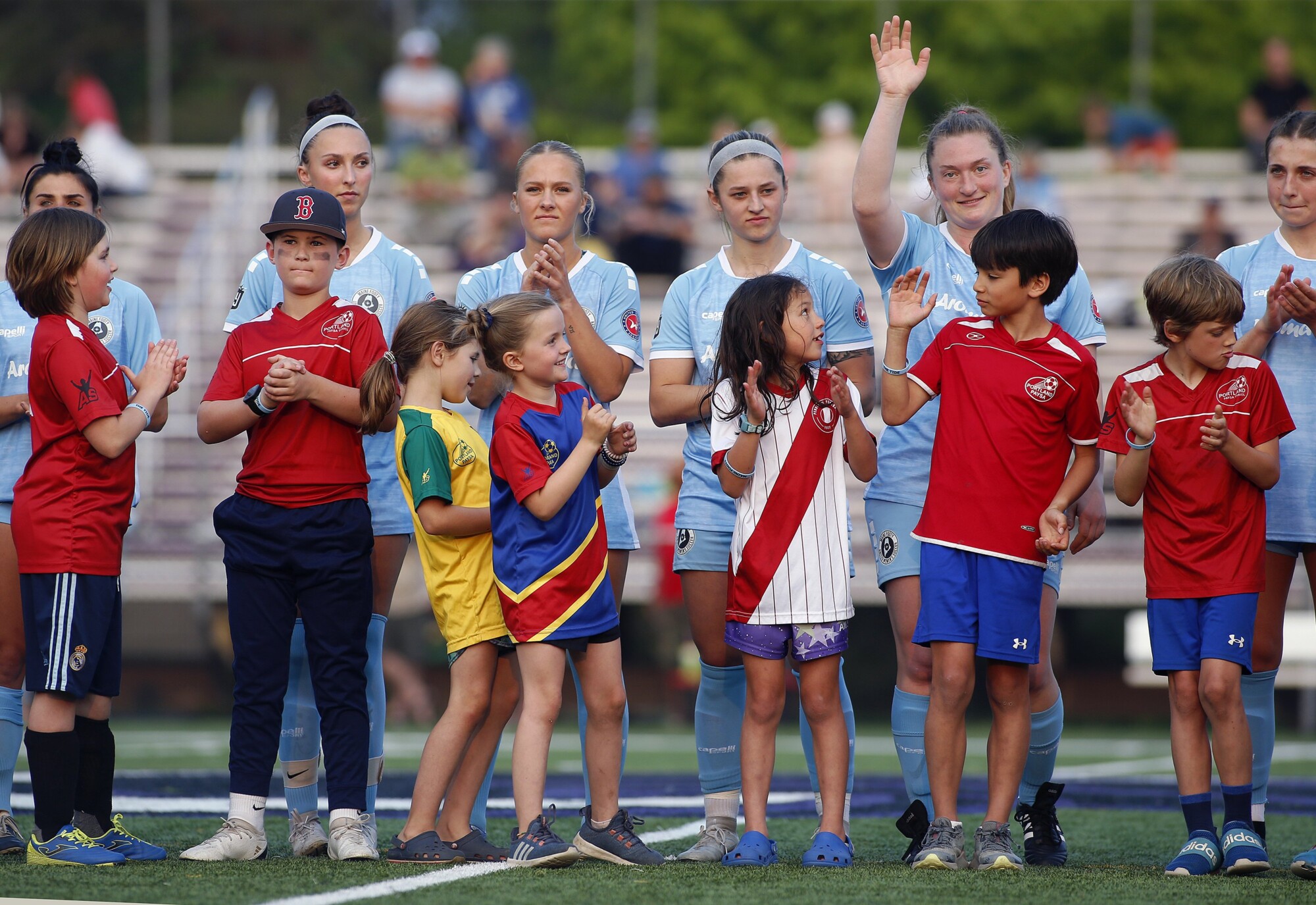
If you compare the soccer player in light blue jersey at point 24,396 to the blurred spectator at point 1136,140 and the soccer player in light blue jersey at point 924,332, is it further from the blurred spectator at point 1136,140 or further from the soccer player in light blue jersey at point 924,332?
the blurred spectator at point 1136,140

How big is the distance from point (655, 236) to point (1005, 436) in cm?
1047

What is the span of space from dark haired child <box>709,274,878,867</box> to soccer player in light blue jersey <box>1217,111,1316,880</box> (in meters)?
1.42

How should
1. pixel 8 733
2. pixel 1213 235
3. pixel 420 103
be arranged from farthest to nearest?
pixel 420 103 < pixel 1213 235 < pixel 8 733

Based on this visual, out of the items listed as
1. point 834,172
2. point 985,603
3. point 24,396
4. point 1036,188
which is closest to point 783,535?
point 985,603

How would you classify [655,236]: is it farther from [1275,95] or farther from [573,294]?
[573,294]

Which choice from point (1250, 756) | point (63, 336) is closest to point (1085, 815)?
point (1250, 756)

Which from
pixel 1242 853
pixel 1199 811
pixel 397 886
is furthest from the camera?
pixel 1199 811

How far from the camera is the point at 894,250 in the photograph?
5141 millimetres

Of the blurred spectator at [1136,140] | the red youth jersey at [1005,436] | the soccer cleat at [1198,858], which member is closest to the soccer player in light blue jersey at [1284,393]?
the soccer cleat at [1198,858]

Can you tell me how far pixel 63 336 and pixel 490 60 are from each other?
42.6ft

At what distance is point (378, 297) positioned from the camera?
536 cm

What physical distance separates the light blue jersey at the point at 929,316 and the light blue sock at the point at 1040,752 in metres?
0.85

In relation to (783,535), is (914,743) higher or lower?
lower

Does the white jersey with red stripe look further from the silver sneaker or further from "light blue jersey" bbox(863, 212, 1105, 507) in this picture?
the silver sneaker
